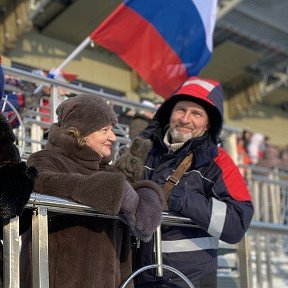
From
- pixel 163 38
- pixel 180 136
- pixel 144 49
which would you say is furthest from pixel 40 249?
pixel 163 38

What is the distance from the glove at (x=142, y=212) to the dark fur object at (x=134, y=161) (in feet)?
0.87

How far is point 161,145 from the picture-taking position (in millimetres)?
3180

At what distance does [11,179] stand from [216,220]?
1152 millimetres

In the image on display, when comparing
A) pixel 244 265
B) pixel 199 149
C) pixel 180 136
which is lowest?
pixel 244 265

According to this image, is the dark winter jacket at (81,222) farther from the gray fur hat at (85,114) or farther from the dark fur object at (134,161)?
→ the dark fur object at (134,161)

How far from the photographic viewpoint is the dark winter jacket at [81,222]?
2.05 m

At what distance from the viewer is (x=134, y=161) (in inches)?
99.7

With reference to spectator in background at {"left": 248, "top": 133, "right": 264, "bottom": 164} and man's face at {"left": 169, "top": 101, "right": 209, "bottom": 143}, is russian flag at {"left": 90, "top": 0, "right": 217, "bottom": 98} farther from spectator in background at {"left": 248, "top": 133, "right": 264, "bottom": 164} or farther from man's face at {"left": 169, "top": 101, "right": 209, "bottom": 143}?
spectator in background at {"left": 248, "top": 133, "right": 264, "bottom": 164}

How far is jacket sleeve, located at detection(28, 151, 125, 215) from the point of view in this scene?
2.04 meters

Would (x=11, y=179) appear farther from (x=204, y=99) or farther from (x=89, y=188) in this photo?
(x=204, y=99)

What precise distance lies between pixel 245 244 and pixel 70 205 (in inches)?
60.9

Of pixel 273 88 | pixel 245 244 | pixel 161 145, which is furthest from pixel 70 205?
pixel 273 88

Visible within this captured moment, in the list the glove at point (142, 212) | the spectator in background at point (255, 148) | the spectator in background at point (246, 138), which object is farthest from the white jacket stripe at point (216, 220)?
the spectator in background at point (255, 148)

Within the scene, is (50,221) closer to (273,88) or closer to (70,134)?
(70,134)
